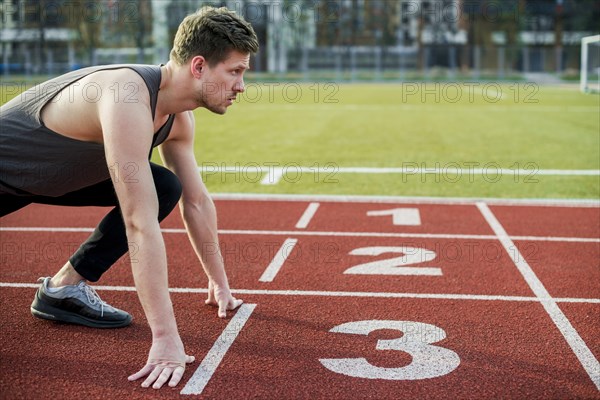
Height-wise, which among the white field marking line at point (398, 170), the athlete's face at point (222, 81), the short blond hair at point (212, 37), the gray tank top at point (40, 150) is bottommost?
the white field marking line at point (398, 170)

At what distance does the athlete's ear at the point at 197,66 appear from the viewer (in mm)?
3277

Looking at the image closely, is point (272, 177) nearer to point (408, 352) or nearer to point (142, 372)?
point (408, 352)

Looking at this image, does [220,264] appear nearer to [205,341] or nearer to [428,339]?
[205,341]

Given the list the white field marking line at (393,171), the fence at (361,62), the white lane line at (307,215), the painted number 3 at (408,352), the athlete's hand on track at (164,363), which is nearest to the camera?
the athlete's hand on track at (164,363)

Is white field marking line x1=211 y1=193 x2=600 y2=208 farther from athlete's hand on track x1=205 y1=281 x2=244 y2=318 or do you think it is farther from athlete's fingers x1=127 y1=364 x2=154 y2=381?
athlete's fingers x1=127 y1=364 x2=154 y2=381

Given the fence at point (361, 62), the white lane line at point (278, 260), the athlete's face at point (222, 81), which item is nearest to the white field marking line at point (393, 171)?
the white lane line at point (278, 260)

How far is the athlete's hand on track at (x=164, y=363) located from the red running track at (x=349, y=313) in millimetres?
65

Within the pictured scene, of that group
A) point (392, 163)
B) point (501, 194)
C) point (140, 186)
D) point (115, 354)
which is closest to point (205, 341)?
point (115, 354)

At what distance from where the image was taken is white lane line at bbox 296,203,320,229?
22.0 ft

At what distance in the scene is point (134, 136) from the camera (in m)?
3.09

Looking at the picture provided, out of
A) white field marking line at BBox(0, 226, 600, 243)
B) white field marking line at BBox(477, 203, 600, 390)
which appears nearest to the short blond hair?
white field marking line at BBox(477, 203, 600, 390)

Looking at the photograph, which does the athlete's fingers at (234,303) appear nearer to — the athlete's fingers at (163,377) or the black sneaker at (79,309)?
the black sneaker at (79,309)

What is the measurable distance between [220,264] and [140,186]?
116cm

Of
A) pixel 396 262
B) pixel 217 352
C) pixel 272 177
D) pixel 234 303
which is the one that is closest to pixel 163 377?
pixel 217 352
